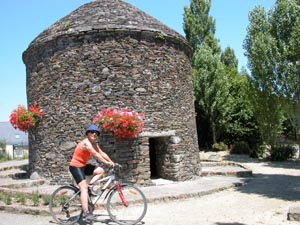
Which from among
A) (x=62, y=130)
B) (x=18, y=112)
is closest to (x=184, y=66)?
(x=62, y=130)

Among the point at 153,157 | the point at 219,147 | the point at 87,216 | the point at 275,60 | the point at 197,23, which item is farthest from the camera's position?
the point at 197,23

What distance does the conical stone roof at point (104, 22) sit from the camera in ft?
32.2

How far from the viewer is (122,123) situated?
8836 mm

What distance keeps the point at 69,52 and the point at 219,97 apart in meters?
14.2

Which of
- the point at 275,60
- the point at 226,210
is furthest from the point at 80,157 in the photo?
the point at 275,60

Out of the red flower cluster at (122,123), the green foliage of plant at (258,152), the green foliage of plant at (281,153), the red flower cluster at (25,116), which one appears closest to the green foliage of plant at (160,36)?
the red flower cluster at (122,123)

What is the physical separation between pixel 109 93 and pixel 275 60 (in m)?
11.3

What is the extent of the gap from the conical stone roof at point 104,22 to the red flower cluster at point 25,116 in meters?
2.10

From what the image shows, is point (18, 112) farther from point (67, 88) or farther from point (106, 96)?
point (106, 96)

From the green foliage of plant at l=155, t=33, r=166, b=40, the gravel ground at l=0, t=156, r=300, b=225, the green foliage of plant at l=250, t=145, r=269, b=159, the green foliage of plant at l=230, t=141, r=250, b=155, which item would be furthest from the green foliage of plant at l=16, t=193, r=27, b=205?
the green foliage of plant at l=230, t=141, r=250, b=155

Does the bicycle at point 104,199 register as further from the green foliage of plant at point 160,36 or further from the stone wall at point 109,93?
the green foliage of plant at point 160,36

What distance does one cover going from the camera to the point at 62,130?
9859 millimetres

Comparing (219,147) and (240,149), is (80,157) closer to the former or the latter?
(240,149)

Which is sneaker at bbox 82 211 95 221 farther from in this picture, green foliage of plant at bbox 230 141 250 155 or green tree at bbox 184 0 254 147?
green tree at bbox 184 0 254 147
